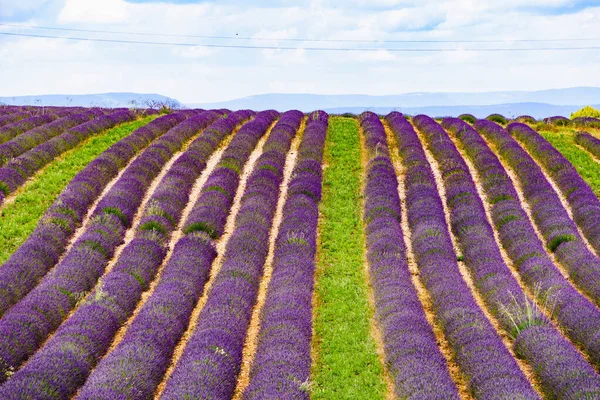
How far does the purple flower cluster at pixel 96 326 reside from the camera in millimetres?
8344

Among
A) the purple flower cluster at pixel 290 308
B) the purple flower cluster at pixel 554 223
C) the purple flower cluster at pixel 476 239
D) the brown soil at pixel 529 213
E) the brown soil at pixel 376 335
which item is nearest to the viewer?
the purple flower cluster at pixel 290 308

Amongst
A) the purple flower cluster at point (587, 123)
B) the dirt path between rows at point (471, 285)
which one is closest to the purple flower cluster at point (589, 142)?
the purple flower cluster at point (587, 123)

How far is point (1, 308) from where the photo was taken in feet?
35.7

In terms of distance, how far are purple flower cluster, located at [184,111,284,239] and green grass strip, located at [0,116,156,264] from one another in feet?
13.3

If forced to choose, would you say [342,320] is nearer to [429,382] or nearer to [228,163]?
[429,382]

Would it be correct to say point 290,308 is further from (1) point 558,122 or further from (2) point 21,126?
(1) point 558,122

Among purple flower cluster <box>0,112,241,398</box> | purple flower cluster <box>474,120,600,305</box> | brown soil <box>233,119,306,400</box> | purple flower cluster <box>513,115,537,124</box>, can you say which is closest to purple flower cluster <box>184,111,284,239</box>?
purple flower cluster <box>0,112,241,398</box>

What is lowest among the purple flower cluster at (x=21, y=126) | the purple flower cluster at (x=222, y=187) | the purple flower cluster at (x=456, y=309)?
Answer: the purple flower cluster at (x=456, y=309)

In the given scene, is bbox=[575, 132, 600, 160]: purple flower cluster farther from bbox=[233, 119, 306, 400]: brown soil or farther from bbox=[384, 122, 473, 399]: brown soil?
bbox=[233, 119, 306, 400]: brown soil

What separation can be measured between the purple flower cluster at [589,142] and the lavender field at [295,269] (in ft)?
2.81

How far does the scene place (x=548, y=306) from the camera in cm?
1135

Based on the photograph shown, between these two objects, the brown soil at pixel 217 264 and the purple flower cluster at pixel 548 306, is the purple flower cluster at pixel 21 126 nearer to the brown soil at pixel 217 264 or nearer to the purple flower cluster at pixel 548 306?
the brown soil at pixel 217 264

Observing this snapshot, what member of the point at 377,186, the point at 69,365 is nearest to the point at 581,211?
the point at 377,186

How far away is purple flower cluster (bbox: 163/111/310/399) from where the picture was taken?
834 centimetres
